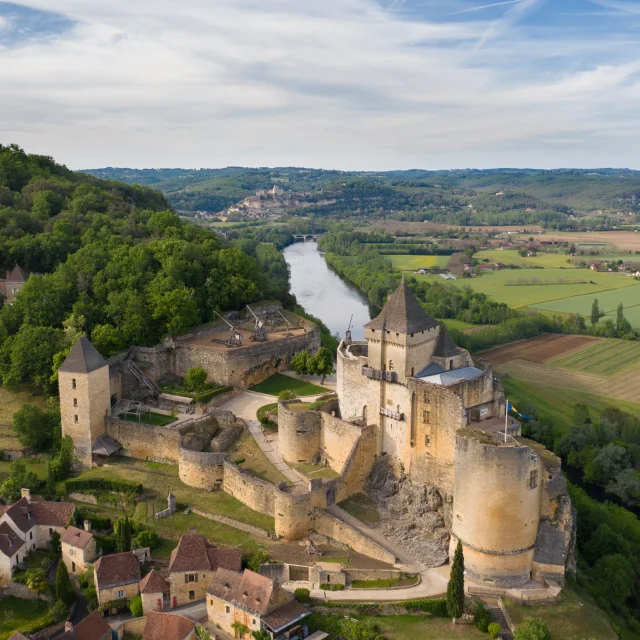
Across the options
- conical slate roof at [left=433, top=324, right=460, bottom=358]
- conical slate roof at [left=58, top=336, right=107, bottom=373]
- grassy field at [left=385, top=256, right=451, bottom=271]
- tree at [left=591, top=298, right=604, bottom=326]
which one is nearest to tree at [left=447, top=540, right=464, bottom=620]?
conical slate roof at [left=433, top=324, right=460, bottom=358]

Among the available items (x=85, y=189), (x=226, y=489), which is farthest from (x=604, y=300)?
(x=226, y=489)

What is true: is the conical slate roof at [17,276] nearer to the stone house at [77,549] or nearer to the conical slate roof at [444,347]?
the stone house at [77,549]

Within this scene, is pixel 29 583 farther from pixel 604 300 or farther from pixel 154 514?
pixel 604 300

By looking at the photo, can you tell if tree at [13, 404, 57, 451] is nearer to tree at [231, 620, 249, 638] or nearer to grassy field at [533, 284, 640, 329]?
tree at [231, 620, 249, 638]

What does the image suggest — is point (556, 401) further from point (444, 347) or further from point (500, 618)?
point (500, 618)

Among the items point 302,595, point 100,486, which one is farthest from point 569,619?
point 100,486

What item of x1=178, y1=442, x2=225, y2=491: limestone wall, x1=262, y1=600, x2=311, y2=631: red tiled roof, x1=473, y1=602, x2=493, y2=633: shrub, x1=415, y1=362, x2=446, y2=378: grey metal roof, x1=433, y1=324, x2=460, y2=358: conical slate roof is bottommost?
x1=473, y1=602, x2=493, y2=633: shrub
